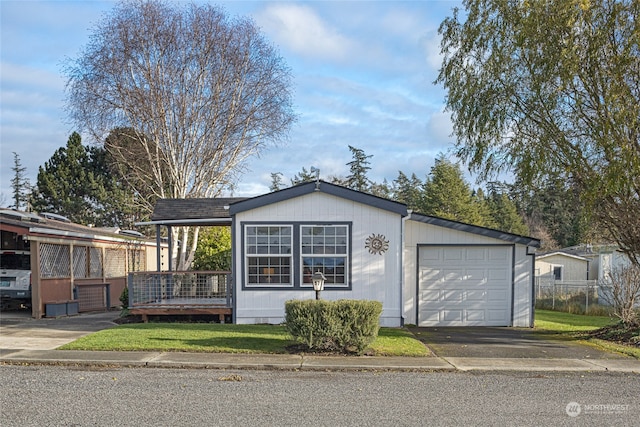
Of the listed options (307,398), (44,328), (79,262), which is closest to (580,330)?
(307,398)

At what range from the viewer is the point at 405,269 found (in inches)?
580

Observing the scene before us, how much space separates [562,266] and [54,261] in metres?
29.4

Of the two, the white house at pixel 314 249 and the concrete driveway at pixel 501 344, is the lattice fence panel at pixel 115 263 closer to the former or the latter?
the white house at pixel 314 249

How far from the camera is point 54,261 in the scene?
16344mm

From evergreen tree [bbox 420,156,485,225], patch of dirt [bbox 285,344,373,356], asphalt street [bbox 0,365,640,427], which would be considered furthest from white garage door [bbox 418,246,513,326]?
evergreen tree [bbox 420,156,485,225]

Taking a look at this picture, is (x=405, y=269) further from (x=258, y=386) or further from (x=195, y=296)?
(x=258, y=386)

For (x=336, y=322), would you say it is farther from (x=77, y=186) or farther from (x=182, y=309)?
(x=77, y=186)

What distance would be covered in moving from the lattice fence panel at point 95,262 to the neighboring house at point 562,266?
998 inches

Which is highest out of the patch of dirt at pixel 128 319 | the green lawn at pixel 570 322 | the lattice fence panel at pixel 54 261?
the lattice fence panel at pixel 54 261

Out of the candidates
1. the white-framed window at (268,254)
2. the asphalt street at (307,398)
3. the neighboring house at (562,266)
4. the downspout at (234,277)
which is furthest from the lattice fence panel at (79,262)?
the neighboring house at (562,266)

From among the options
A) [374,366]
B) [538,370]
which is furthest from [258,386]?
[538,370]

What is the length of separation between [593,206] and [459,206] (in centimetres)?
2935

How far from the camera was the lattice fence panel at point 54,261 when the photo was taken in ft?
51.5

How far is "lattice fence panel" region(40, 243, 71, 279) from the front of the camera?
15.7 m
